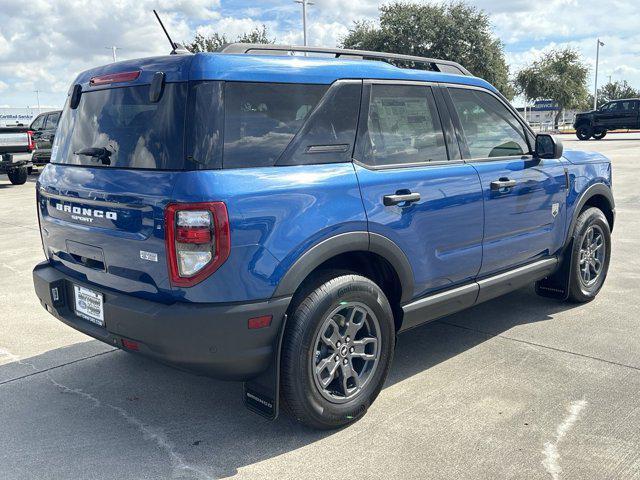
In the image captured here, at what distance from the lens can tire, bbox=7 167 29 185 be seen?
15617 millimetres

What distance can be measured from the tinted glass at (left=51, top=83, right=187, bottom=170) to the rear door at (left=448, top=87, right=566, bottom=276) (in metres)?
1.87

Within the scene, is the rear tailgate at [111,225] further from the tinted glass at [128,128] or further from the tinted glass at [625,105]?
the tinted glass at [625,105]

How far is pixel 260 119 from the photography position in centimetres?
284

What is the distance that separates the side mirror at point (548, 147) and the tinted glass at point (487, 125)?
0.30 ft

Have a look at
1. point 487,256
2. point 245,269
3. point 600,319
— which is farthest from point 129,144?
point 600,319

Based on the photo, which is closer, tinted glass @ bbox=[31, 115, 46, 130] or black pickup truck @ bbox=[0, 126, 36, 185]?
black pickup truck @ bbox=[0, 126, 36, 185]

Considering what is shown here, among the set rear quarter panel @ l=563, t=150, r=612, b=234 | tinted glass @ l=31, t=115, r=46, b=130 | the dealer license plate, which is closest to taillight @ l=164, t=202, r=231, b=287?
the dealer license plate

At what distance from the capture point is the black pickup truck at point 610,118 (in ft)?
94.7

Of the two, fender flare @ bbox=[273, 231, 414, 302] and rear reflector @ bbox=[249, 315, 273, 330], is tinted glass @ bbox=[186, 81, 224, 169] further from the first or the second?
rear reflector @ bbox=[249, 315, 273, 330]

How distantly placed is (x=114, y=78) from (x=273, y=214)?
1.19 m

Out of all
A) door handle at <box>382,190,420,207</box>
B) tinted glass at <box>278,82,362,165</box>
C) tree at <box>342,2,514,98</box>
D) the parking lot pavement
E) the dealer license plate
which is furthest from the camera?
tree at <box>342,2,514,98</box>

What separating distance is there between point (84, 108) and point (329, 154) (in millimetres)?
1417

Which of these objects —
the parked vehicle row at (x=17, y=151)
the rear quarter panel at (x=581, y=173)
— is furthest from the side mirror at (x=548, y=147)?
the parked vehicle row at (x=17, y=151)

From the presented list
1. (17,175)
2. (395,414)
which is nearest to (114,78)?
(395,414)
